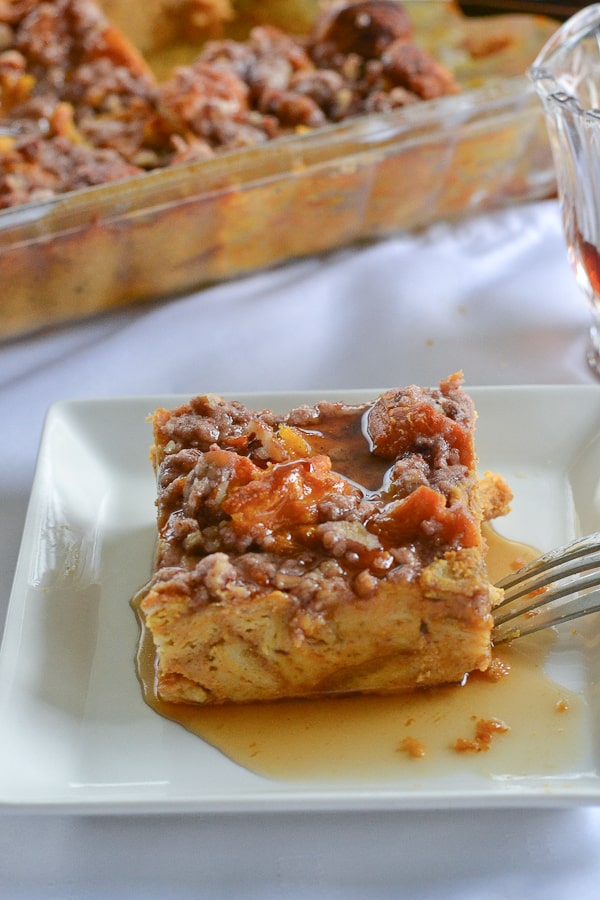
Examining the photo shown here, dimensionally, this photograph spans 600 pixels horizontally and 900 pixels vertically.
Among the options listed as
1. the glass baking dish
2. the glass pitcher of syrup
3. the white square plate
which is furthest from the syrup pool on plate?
the glass baking dish

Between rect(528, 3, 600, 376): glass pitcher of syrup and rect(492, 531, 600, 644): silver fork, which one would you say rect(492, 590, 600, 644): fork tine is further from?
rect(528, 3, 600, 376): glass pitcher of syrup

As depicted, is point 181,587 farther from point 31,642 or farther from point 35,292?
point 35,292

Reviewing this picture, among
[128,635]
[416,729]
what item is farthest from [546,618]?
[128,635]

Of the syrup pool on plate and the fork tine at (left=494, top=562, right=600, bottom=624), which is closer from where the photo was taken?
Answer: the syrup pool on plate

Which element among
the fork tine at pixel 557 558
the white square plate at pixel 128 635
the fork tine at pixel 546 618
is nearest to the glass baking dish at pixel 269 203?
the white square plate at pixel 128 635

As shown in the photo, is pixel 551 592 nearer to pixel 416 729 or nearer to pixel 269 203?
pixel 416 729

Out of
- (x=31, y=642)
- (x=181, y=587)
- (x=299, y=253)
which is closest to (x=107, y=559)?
(x=31, y=642)

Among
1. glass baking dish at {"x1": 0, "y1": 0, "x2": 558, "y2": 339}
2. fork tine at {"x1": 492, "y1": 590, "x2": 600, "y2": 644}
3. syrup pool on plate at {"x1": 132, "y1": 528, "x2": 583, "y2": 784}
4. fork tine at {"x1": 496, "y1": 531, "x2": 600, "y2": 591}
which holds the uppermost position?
glass baking dish at {"x1": 0, "y1": 0, "x2": 558, "y2": 339}
